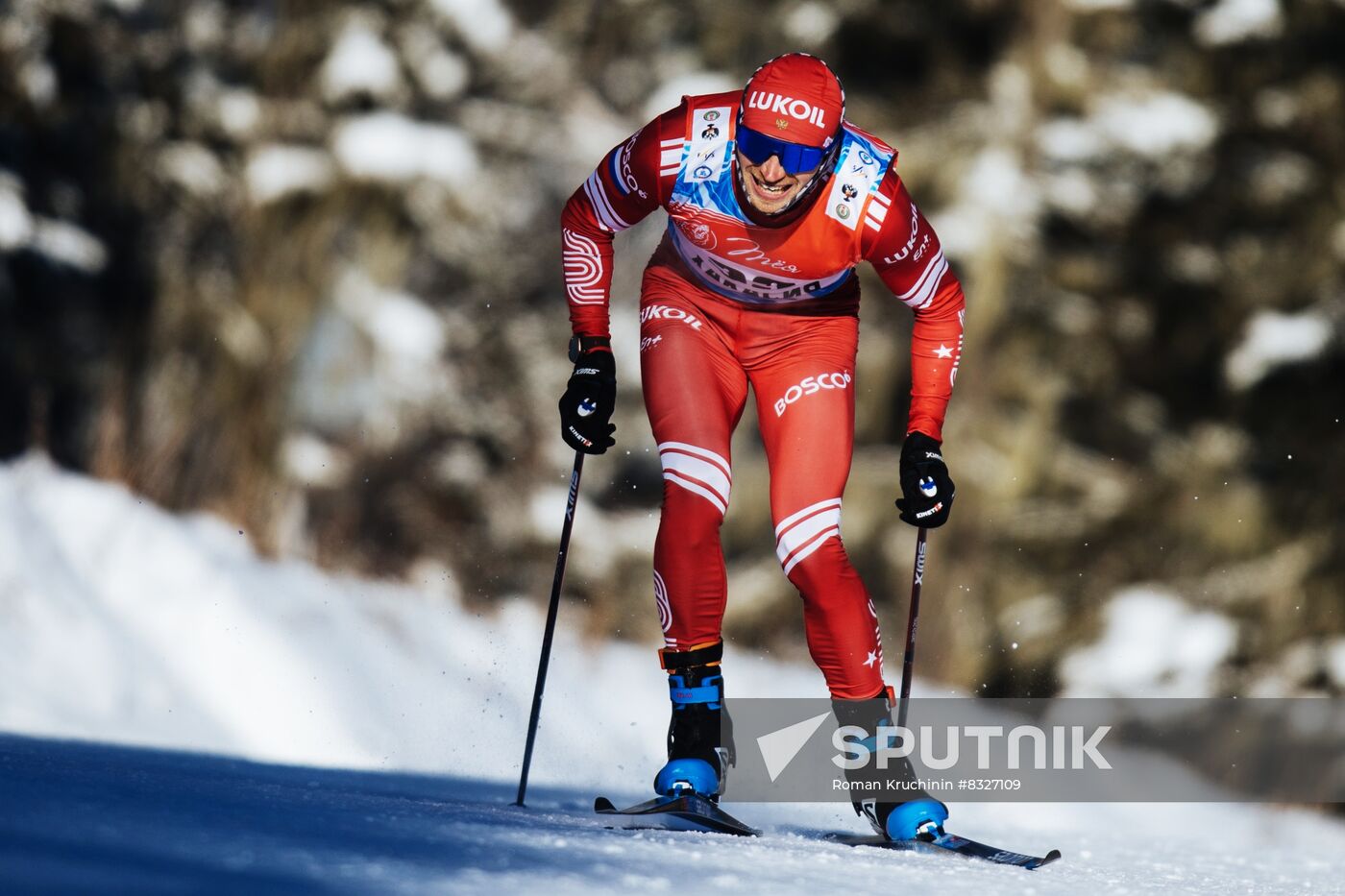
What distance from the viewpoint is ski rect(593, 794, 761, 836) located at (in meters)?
3.81

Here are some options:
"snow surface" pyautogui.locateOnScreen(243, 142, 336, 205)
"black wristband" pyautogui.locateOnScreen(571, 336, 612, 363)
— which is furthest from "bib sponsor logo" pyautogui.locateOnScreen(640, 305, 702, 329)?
"snow surface" pyautogui.locateOnScreen(243, 142, 336, 205)

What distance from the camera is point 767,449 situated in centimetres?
420

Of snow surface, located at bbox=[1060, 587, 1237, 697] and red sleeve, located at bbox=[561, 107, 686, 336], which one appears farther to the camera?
snow surface, located at bbox=[1060, 587, 1237, 697]

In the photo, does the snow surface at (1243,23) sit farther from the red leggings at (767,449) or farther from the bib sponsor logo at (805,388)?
the bib sponsor logo at (805,388)

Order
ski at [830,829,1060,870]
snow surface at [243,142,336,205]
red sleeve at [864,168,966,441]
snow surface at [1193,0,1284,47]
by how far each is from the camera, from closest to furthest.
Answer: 1. ski at [830,829,1060,870]
2. red sleeve at [864,168,966,441]
3. snow surface at [243,142,336,205]
4. snow surface at [1193,0,1284,47]

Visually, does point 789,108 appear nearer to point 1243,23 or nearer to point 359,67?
point 359,67

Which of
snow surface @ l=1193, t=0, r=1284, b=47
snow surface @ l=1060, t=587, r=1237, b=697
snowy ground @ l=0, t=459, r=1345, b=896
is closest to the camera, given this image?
snowy ground @ l=0, t=459, r=1345, b=896

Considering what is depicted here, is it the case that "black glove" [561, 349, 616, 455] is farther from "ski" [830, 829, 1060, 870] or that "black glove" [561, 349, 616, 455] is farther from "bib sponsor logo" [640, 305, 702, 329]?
"ski" [830, 829, 1060, 870]

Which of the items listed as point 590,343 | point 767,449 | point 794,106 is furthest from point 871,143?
point 590,343

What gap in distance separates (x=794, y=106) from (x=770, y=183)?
201 mm

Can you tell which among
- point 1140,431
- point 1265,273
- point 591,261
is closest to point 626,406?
point 1140,431

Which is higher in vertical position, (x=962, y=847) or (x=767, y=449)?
(x=767, y=449)

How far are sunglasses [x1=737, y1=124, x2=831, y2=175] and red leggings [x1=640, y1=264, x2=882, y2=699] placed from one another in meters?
0.58

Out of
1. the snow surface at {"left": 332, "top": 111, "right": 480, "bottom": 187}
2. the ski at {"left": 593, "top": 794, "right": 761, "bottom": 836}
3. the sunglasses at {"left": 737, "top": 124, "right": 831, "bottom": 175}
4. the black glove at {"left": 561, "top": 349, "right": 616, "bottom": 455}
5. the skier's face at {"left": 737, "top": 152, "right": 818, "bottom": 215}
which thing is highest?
the snow surface at {"left": 332, "top": 111, "right": 480, "bottom": 187}
